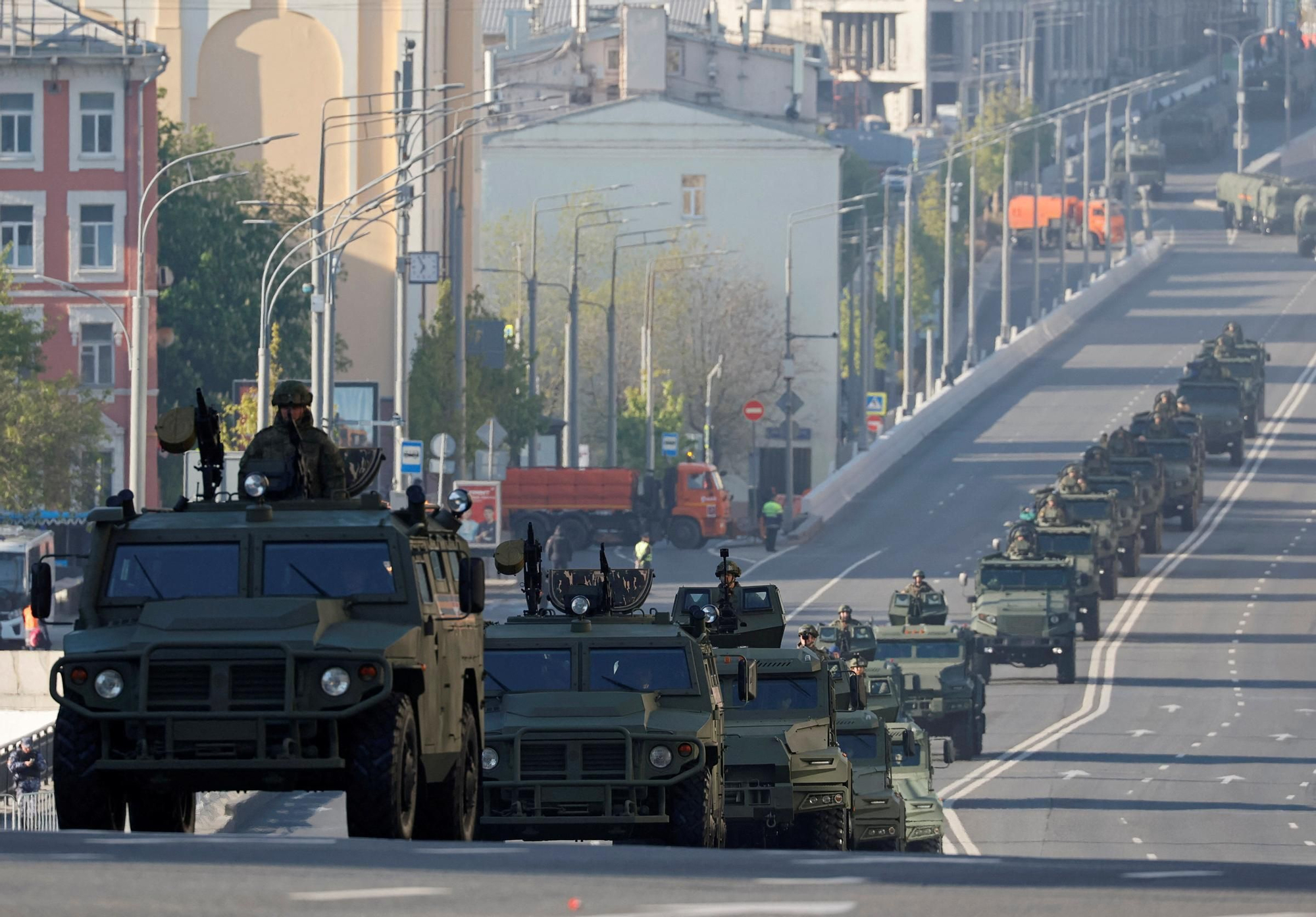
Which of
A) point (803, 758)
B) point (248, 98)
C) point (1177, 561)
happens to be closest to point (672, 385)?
point (248, 98)

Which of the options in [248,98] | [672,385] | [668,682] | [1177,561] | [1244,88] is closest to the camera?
[668,682]

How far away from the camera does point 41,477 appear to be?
190ft

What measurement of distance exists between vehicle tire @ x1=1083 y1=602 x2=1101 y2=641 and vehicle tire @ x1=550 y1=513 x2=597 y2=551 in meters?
15.7

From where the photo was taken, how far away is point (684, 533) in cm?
7300

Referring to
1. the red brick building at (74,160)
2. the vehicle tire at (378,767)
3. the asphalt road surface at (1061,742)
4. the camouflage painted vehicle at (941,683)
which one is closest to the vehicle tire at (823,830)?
the asphalt road surface at (1061,742)

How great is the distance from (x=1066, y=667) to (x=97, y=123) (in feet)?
86.6

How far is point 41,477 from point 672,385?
5137 centimetres

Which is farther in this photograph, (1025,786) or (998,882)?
(1025,786)

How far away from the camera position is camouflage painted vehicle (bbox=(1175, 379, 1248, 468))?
80.8 meters

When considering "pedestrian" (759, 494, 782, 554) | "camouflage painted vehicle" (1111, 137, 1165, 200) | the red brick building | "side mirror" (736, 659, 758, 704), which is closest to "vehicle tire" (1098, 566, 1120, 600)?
"pedestrian" (759, 494, 782, 554)

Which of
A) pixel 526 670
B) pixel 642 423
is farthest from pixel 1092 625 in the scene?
pixel 642 423

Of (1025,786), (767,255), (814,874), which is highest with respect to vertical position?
(767,255)

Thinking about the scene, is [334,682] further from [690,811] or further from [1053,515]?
[1053,515]

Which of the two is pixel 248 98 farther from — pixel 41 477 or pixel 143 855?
pixel 143 855
